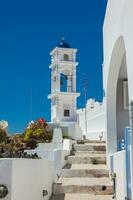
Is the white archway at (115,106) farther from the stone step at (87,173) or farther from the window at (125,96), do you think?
the stone step at (87,173)

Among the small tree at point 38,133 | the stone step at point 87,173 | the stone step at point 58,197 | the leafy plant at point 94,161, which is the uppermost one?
the small tree at point 38,133

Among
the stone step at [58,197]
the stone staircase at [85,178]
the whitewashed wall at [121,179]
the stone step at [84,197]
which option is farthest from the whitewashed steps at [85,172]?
the whitewashed wall at [121,179]

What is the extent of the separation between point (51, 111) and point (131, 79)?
28.1 metres

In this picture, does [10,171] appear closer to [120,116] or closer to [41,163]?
[41,163]

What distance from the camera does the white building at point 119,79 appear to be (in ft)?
25.7

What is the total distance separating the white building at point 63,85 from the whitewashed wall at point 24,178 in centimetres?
2278

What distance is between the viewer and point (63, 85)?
33.4 meters

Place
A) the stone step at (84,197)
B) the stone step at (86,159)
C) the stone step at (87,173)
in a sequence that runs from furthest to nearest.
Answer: the stone step at (86,159) → the stone step at (87,173) → the stone step at (84,197)

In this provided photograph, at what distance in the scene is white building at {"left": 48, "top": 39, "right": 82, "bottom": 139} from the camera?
3297 cm

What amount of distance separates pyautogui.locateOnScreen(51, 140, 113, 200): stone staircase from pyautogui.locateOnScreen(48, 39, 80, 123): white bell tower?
15.9 metres

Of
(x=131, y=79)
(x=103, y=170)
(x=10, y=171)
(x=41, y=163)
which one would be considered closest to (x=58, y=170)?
(x=103, y=170)

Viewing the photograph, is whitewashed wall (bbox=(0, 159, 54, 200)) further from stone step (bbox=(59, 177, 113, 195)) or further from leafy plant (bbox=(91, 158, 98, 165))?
leafy plant (bbox=(91, 158, 98, 165))

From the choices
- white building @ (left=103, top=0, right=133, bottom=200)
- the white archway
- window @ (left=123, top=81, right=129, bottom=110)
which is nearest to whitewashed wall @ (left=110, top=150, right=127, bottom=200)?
white building @ (left=103, top=0, right=133, bottom=200)

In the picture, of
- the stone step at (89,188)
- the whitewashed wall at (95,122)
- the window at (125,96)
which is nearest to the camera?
the stone step at (89,188)
